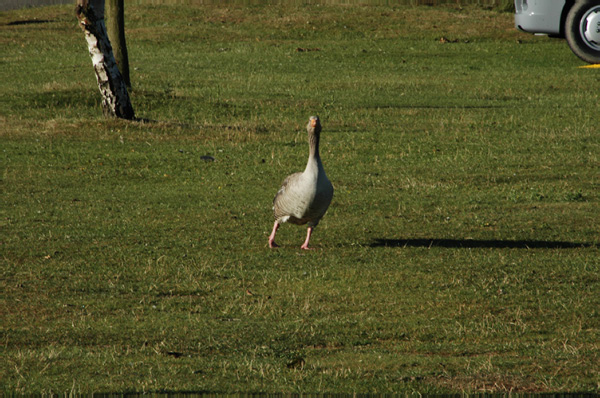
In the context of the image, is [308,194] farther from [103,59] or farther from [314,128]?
[103,59]

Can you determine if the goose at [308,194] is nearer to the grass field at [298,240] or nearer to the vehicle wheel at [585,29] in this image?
the grass field at [298,240]

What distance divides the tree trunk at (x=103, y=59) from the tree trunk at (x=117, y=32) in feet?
18.9

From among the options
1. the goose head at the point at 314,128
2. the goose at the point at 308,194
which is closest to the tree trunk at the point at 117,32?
the goose head at the point at 314,128

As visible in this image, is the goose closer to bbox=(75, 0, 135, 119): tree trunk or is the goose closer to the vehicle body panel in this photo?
the vehicle body panel

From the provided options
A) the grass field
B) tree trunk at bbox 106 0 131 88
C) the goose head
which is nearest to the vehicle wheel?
the grass field

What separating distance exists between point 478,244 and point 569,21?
16.1 feet

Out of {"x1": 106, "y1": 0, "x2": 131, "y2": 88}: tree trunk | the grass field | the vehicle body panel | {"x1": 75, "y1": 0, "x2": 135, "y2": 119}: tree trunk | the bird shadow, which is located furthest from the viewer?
{"x1": 106, "y1": 0, "x2": 131, "y2": 88}: tree trunk

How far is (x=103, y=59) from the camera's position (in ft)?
70.8

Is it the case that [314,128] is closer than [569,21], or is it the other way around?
[569,21]

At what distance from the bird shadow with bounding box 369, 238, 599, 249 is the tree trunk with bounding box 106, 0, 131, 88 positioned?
17.6 meters

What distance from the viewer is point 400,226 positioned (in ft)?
44.4

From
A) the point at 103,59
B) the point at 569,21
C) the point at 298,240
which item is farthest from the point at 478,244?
the point at 103,59

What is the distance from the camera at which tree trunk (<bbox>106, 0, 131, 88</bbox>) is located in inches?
1086

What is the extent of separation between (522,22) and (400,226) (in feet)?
17.1
